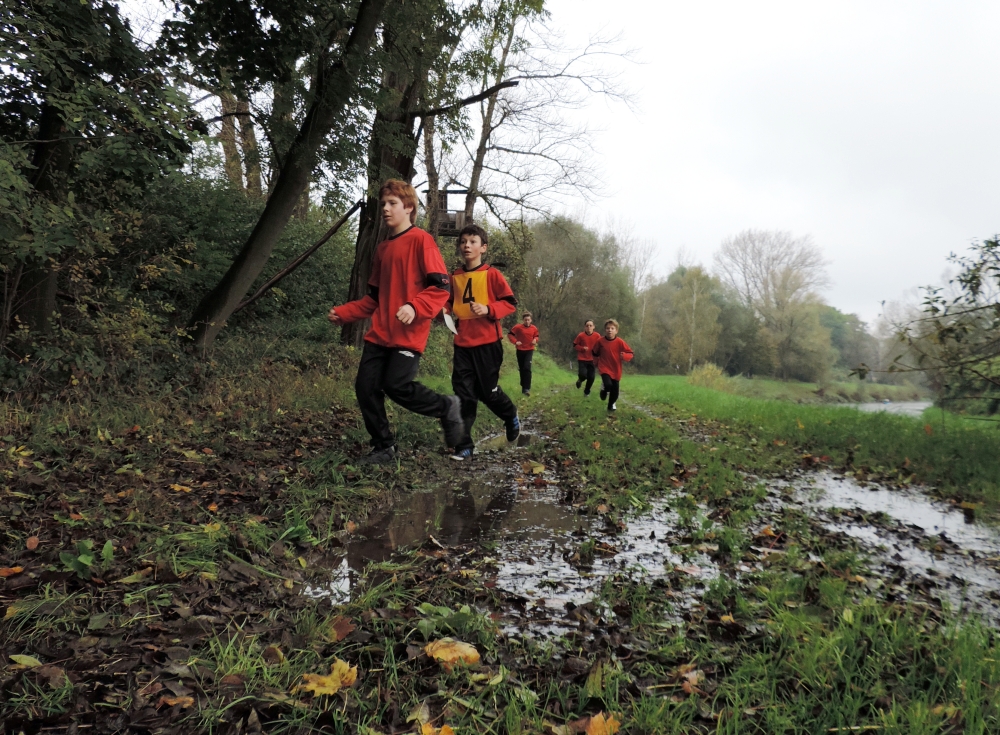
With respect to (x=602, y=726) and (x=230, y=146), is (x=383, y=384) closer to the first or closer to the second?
(x=602, y=726)

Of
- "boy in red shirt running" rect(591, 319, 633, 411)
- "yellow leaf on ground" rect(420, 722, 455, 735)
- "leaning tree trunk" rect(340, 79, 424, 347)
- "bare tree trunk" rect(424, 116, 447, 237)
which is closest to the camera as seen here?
"yellow leaf on ground" rect(420, 722, 455, 735)

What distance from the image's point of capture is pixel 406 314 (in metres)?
4.68

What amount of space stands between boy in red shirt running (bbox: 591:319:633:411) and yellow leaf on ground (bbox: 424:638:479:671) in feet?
30.4

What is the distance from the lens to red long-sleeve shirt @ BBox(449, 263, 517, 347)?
6160mm

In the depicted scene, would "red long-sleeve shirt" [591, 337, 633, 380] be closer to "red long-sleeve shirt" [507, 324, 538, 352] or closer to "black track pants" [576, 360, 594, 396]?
"black track pants" [576, 360, 594, 396]

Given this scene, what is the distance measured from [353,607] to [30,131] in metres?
7.27

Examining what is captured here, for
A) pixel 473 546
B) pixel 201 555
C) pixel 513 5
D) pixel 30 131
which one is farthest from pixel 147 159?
pixel 513 5

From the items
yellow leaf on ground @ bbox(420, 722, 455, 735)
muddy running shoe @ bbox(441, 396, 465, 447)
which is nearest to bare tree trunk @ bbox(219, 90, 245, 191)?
muddy running shoe @ bbox(441, 396, 465, 447)

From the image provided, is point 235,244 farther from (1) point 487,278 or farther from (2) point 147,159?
(1) point 487,278

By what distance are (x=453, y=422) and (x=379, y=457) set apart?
0.83 m

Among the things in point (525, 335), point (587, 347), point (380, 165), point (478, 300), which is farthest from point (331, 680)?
point (587, 347)

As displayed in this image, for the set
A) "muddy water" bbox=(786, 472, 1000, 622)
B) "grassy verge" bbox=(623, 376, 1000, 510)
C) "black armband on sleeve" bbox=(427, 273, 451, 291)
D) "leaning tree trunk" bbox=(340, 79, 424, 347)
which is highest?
"leaning tree trunk" bbox=(340, 79, 424, 347)

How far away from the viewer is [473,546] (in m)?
3.50

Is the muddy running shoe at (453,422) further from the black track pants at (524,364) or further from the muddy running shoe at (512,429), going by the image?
the black track pants at (524,364)
